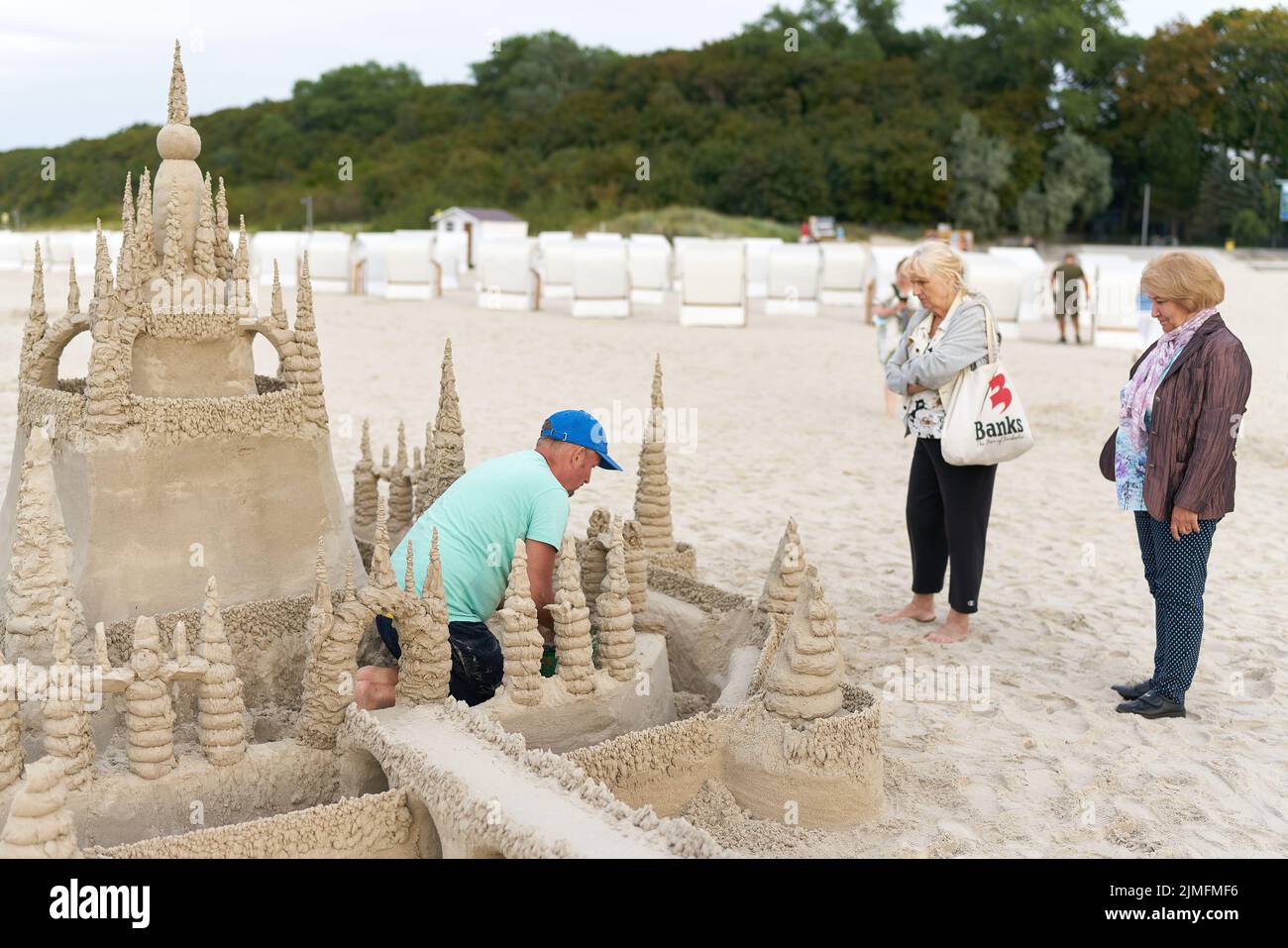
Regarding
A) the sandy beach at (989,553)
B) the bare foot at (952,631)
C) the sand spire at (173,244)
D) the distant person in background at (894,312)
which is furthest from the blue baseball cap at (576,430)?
the distant person in background at (894,312)

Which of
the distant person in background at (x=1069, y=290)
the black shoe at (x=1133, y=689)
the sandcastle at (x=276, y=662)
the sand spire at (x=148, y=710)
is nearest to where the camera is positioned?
the sandcastle at (x=276, y=662)

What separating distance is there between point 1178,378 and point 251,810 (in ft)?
11.6

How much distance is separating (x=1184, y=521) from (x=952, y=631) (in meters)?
1.55

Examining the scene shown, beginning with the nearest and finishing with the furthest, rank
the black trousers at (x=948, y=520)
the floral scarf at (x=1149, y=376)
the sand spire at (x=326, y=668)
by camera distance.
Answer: the sand spire at (x=326, y=668), the floral scarf at (x=1149, y=376), the black trousers at (x=948, y=520)

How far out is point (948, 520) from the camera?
213 inches

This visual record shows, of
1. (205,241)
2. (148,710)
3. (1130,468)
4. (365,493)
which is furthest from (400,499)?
(1130,468)

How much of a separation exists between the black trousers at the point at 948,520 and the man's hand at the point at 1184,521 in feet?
3.08

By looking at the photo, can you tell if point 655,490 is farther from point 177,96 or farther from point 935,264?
point 177,96

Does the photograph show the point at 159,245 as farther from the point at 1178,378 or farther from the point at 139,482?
the point at 1178,378

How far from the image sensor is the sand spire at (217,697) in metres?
3.35

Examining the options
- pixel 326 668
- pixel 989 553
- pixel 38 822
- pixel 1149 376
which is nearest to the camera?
pixel 38 822

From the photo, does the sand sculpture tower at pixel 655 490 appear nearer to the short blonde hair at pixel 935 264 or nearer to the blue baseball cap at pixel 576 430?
the blue baseball cap at pixel 576 430

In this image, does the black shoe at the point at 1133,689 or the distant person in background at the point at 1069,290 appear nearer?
the black shoe at the point at 1133,689

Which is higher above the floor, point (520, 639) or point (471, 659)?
point (520, 639)
